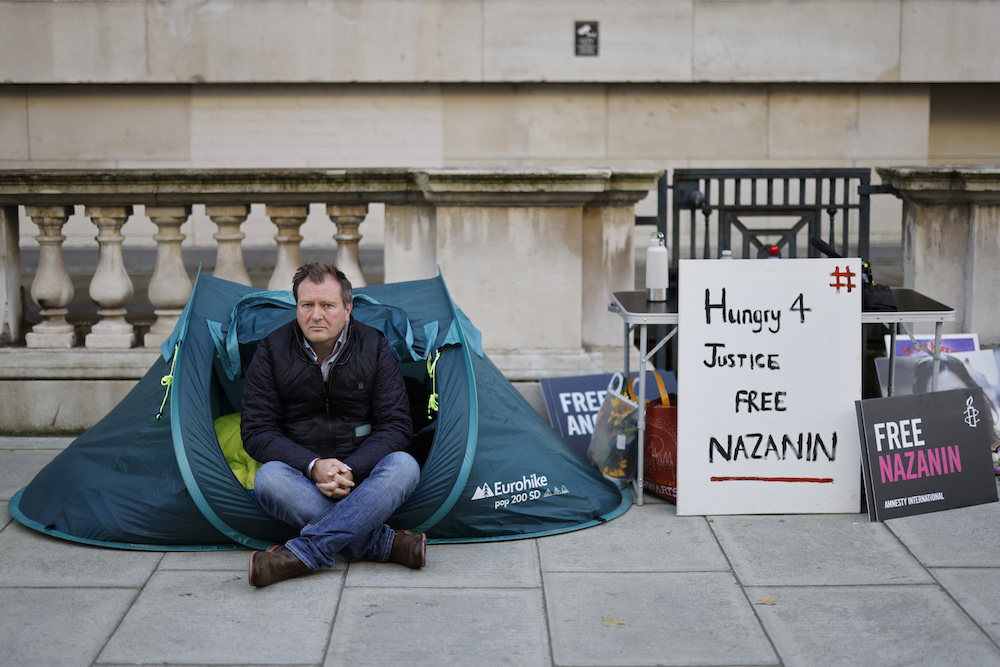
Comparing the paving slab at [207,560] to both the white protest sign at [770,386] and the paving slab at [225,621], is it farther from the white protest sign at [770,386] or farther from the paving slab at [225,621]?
the white protest sign at [770,386]

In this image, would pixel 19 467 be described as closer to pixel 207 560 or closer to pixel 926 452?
pixel 207 560

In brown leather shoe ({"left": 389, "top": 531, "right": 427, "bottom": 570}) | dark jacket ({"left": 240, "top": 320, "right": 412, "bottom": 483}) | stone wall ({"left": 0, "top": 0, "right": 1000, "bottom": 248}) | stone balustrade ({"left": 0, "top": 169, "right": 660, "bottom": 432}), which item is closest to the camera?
brown leather shoe ({"left": 389, "top": 531, "right": 427, "bottom": 570})

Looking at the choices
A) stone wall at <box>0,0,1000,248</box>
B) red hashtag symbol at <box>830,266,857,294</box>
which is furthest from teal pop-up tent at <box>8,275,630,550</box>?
stone wall at <box>0,0,1000,248</box>

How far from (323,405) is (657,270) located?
168 cm

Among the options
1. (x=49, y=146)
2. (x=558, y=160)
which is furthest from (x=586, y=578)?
(x=49, y=146)

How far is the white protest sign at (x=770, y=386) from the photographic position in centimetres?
480

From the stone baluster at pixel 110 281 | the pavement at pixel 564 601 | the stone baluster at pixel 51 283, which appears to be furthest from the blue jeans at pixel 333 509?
the stone baluster at pixel 51 283

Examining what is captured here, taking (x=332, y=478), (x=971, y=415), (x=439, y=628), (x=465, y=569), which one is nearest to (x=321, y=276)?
(x=332, y=478)

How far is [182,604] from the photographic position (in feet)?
12.6

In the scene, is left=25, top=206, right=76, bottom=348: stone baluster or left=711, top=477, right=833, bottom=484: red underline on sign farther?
left=25, top=206, right=76, bottom=348: stone baluster

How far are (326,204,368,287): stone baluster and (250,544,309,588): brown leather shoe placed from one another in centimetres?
227

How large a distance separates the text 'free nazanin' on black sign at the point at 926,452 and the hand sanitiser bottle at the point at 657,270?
1013mm

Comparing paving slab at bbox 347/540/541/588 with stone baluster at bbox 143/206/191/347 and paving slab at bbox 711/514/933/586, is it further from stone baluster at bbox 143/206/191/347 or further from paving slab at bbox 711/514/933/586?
stone baluster at bbox 143/206/191/347

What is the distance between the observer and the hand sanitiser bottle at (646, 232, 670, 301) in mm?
5074
